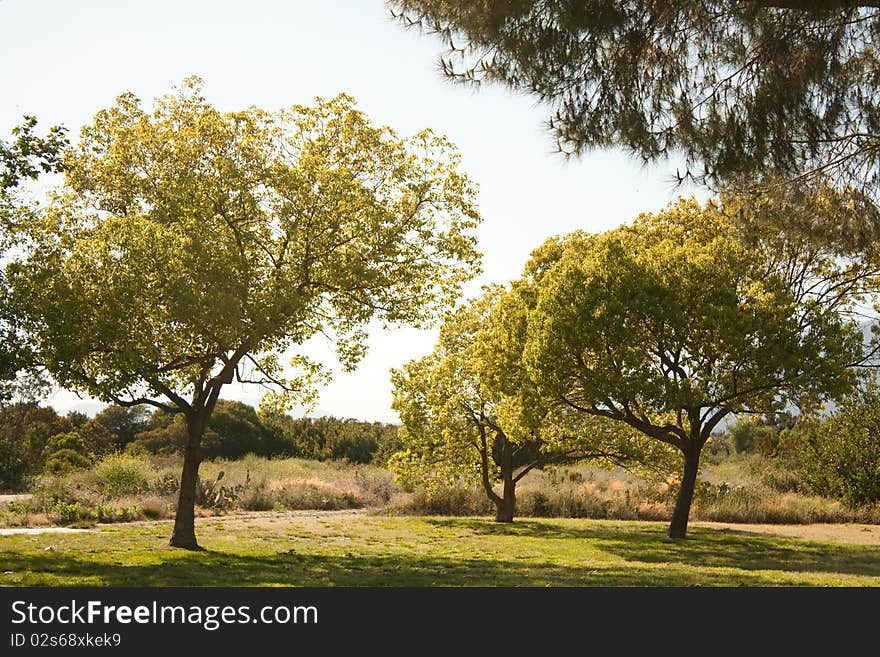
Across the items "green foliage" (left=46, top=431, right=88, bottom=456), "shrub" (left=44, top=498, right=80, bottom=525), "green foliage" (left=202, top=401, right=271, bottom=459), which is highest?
"green foliage" (left=202, top=401, right=271, bottom=459)

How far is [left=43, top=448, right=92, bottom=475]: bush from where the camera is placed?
26.0m

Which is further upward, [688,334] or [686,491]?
[688,334]

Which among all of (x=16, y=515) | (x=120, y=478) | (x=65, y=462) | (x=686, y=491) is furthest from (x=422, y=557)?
(x=65, y=462)

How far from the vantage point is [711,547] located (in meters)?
16.5

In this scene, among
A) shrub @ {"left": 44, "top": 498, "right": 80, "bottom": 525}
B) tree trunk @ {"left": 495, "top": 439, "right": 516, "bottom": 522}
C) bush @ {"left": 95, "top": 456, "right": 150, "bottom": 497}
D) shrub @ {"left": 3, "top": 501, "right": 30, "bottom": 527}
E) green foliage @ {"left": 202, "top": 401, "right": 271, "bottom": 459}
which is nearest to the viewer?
shrub @ {"left": 3, "top": 501, "right": 30, "bottom": 527}

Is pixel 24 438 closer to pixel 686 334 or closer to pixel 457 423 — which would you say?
pixel 457 423

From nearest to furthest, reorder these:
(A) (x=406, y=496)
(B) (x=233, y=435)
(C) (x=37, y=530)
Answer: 1. (C) (x=37, y=530)
2. (A) (x=406, y=496)
3. (B) (x=233, y=435)

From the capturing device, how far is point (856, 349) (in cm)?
1728

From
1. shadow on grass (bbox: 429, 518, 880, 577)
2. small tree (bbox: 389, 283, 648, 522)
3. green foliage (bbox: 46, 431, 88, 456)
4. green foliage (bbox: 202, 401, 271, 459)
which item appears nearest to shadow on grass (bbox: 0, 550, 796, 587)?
shadow on grass (bbox: 429, 518, 880, 577)

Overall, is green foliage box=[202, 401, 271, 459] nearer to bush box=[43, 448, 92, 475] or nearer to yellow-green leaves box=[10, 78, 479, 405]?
bush box=[43, 448, 92, 475]

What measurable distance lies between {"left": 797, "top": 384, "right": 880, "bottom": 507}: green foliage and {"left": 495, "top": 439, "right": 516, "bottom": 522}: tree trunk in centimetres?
854

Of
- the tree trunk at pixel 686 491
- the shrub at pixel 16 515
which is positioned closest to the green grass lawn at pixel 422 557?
the tree trunk at pixel 686 491

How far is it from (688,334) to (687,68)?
7.68 metres

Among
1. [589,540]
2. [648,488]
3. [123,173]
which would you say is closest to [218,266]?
[123,173]
